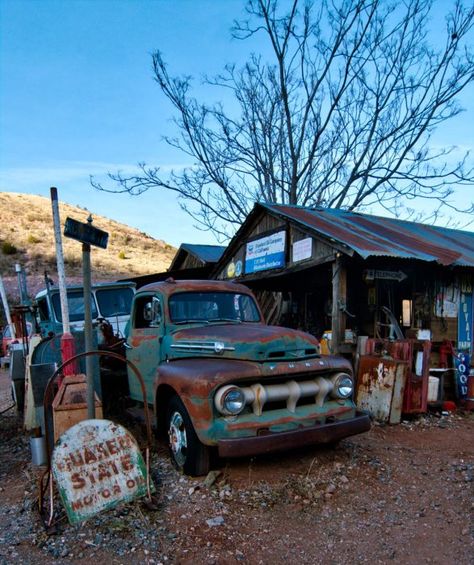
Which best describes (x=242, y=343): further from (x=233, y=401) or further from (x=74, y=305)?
(x=74, y=305)

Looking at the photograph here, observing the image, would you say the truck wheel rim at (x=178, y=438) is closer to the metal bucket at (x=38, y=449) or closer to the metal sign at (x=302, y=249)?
the metal bucket at (x=38, y=449)

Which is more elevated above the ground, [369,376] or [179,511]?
[369,376]

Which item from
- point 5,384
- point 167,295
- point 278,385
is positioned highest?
point 167,295

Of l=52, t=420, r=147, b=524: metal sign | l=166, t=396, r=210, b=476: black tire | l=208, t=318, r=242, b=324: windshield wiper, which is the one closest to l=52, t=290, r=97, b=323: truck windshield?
l=208, t=318, r=242, b=324: windshield wiper

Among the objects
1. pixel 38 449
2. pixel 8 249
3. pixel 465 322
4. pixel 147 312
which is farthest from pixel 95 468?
pixel 8 249

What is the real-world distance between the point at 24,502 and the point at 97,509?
88cm

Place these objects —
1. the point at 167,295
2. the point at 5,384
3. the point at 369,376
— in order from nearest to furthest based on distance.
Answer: the point at 167,295 < the point at 369,376 < the point at 5,384

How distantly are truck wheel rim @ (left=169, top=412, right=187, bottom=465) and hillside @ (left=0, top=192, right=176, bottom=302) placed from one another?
23.3 meters

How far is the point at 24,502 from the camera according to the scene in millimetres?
4137

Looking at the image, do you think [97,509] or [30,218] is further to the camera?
[30,218]

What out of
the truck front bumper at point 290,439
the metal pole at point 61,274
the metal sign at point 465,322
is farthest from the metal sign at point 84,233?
the metal sign at point 465,322

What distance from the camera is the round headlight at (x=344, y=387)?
15.8 ft

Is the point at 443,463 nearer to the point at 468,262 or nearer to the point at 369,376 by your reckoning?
the point at 369,376

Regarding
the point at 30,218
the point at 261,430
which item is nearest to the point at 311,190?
the point at 261,430
